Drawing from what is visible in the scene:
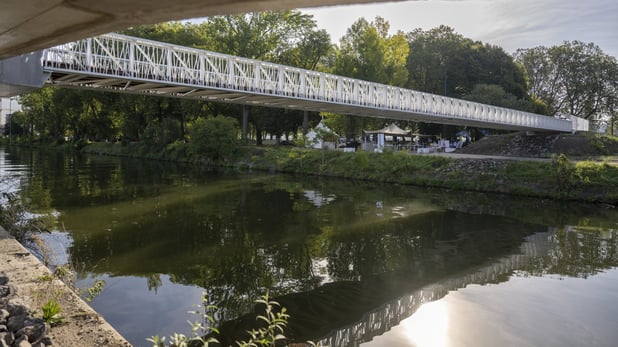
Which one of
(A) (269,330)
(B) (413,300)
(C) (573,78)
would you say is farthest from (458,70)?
(A) (269,330)

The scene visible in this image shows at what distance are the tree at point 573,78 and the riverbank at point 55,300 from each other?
73305 millimetres

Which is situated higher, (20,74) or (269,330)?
(20,74)

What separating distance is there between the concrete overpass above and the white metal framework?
574 inches

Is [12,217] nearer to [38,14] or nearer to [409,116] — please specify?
[38,14]

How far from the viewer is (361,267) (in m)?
11.1

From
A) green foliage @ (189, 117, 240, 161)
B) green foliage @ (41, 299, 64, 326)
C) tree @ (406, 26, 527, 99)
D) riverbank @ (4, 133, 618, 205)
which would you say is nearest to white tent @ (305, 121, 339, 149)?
riverbank @ (4, 133, 618, 205)

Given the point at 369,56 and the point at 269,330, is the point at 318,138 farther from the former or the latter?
the point at 269,330

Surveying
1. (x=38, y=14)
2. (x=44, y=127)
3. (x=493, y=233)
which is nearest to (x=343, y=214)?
(x=493, y=233)

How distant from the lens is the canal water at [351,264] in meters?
7.71

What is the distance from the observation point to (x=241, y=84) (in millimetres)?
30109

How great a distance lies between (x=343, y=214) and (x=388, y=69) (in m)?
29.8

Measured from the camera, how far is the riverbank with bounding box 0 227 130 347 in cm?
478

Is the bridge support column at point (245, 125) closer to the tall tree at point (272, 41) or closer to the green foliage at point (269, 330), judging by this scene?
the tall tree at point (272, 41)

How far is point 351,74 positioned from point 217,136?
1432 centimetres
